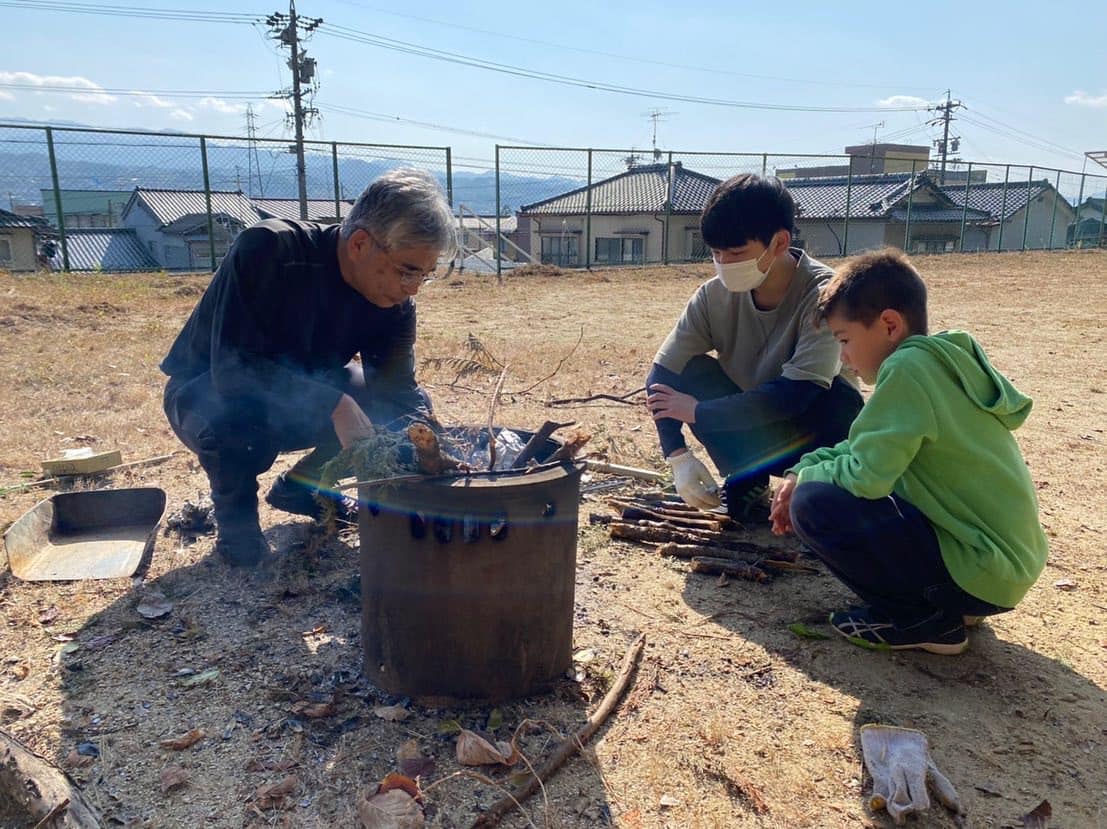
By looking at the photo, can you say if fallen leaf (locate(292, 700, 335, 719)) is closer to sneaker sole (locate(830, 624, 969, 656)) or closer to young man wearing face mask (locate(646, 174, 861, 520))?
young man wearing face mask (locate(646, 174, 861, 520))

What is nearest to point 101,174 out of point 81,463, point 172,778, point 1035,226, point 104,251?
point 104,251

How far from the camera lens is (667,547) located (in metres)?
2.96

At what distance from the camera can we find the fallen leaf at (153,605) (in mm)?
2445

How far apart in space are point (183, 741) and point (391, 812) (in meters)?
0.60

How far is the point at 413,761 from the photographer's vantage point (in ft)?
5.89

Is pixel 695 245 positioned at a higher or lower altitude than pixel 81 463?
higher

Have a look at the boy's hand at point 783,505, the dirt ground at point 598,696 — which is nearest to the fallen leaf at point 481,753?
the dirt ground at point 598,696

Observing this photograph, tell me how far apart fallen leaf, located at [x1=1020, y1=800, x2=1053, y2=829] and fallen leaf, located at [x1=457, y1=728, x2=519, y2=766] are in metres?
1.10

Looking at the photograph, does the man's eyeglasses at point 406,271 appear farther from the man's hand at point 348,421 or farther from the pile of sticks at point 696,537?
the pile of sticks at point 696,537

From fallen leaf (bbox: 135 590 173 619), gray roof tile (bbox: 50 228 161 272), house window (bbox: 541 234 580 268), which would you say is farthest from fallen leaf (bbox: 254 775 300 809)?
house window (bbox: 541 234 580 268)

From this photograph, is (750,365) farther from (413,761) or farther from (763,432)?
(413,761)

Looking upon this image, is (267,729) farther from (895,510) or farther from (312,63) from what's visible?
(312,63)

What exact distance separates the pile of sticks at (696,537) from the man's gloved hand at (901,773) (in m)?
0.91

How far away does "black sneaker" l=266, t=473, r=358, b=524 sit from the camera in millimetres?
3012
